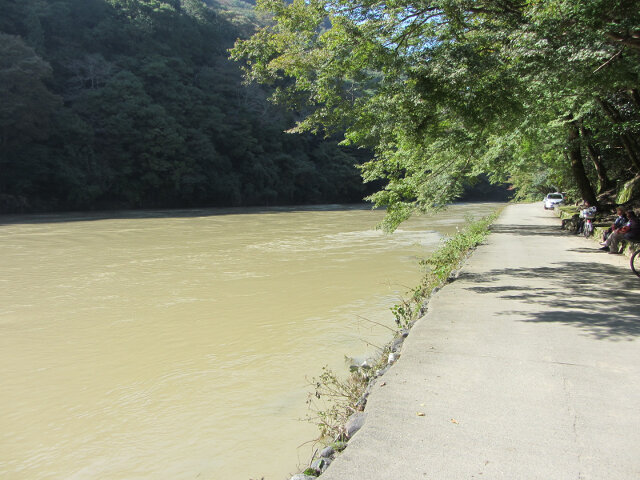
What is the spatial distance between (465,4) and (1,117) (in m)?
45.0

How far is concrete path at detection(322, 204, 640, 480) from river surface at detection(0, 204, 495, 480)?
1184mm

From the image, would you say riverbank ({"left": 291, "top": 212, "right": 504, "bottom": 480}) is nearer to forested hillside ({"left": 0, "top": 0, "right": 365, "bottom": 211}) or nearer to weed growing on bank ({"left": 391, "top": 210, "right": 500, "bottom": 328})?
weed growing on bank ({"left": 391, "top": 210, "right": 500, "bottom": 328})

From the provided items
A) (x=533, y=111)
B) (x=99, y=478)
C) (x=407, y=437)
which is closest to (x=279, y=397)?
(x=99, y=478)

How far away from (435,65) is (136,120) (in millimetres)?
49215

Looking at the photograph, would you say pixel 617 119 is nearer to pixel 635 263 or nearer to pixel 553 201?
pixel 635 263

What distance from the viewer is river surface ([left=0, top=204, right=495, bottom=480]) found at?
4934 millimetres

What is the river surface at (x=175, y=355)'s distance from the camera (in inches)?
194

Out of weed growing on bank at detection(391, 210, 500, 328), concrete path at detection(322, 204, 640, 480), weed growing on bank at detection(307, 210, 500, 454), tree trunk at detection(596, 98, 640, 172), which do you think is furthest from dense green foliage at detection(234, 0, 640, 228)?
tree trunk at detection(596, 98, 640, 172)

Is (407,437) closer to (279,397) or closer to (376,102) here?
(279,397)

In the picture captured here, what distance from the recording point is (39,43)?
50688 mm

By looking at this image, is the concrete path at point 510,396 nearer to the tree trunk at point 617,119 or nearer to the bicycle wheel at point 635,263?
the bicycle wheel at point 635,263

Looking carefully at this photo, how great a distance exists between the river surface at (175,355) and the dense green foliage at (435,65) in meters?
3.37

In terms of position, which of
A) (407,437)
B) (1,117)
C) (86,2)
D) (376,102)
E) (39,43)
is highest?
(86,2)

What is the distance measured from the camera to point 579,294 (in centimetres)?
877
